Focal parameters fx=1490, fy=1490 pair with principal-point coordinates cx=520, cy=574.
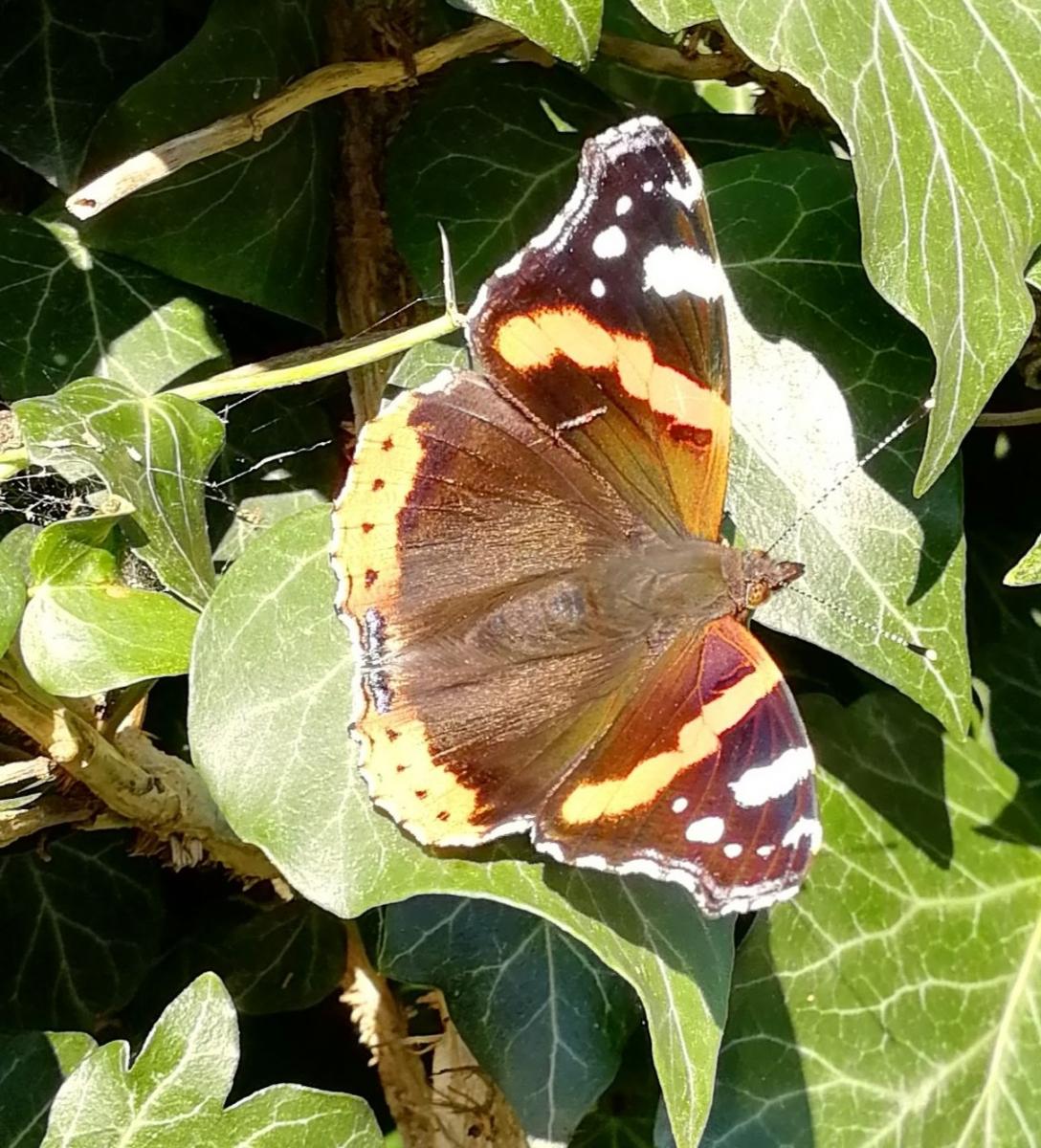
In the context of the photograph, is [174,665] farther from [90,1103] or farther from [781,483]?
[781,483]

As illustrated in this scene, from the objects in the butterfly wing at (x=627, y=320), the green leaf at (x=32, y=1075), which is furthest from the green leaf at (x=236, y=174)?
the green leaf at (x=32, y=1075)

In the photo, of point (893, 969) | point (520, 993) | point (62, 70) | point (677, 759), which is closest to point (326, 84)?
point (62, 70)

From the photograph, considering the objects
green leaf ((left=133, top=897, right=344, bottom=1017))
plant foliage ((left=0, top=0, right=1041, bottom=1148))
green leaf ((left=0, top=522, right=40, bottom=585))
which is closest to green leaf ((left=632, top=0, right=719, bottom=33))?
plant foliage ((left=0, top=0, right=1041, bottom=1148))

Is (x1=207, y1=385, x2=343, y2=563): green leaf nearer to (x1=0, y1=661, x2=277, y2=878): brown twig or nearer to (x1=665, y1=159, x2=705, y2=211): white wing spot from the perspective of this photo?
(x1=0, y1=661, x2=277, y2=878): brown twig

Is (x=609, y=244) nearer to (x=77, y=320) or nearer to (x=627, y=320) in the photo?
(x=627, y=320)

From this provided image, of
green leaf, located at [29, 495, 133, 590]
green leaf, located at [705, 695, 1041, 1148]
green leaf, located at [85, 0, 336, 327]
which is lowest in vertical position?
green leaf, located at [705, 695, 1041, 1148]

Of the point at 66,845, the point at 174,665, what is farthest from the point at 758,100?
the point at 66,845
